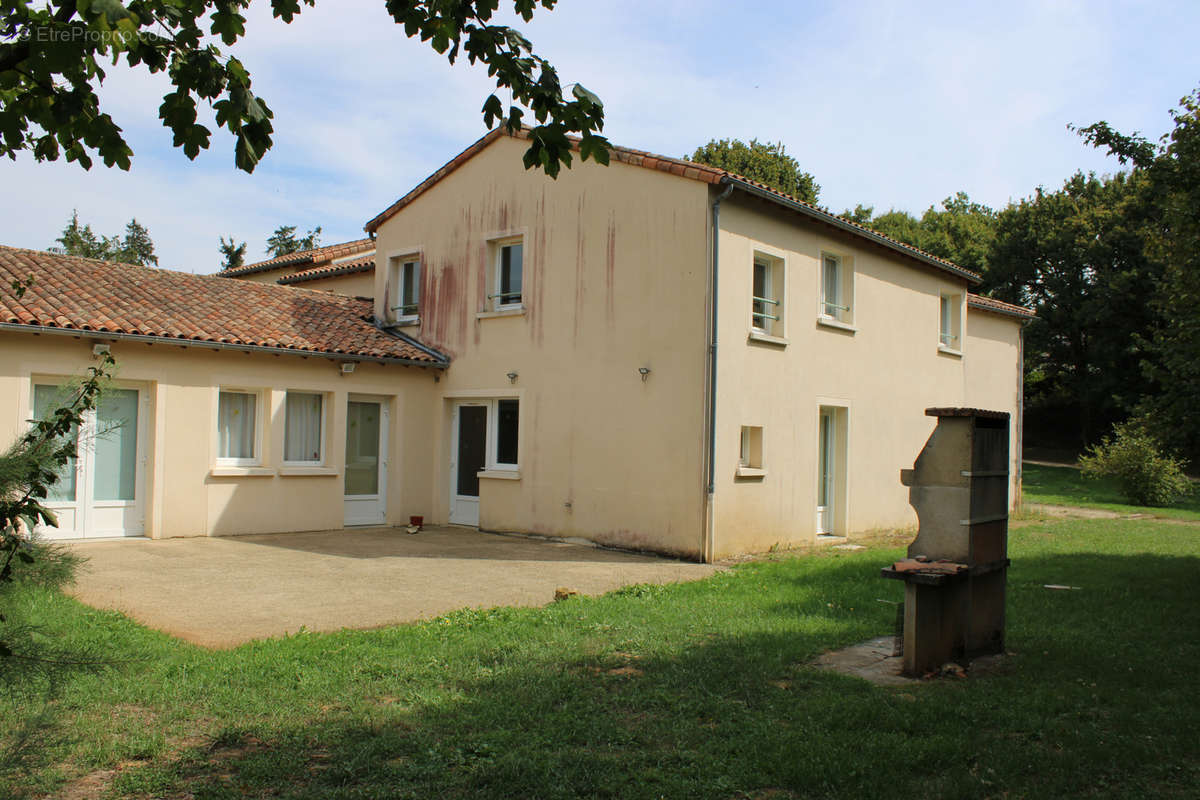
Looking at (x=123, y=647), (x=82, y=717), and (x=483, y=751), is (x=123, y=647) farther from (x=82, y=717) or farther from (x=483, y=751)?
(x=483, y=751)

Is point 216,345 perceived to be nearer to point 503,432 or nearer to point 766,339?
point 503,432

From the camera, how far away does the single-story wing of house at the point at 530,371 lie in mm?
12750

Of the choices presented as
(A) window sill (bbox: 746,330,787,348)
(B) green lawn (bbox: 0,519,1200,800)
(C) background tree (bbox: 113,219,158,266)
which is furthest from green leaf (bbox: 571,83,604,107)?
(C) background tree (bbox: 113,219,158,266)

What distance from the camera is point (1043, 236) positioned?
39625mm

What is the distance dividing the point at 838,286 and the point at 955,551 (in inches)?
385

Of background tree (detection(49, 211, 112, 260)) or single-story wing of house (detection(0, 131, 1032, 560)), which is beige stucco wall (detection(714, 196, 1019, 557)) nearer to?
single-story wing of house (detection(0, 131, 1032, 560))

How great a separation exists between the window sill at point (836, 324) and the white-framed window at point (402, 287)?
7.58 metres

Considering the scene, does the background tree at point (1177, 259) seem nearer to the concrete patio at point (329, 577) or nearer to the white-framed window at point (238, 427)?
the concrete patio at point (329, 577)

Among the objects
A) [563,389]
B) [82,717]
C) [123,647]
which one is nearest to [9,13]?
[82,717]

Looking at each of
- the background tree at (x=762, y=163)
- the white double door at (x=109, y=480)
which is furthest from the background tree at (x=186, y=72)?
the background tree at (x=762, y=163)

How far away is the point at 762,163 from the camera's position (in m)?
36.1

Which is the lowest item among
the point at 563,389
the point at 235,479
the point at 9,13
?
the point at 235,479

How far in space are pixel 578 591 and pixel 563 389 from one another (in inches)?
201

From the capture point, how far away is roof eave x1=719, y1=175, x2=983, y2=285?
42.0 ft
